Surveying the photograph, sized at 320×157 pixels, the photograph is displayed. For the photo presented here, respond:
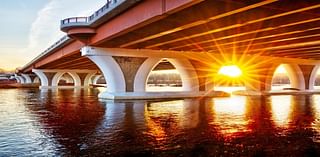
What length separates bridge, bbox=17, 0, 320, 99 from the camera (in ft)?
53.9

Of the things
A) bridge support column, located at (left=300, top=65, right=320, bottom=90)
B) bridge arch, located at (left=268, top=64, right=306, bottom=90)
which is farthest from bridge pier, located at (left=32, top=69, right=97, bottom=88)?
bridge support column, located at (left=300, top=65, right=320, bottom=90)

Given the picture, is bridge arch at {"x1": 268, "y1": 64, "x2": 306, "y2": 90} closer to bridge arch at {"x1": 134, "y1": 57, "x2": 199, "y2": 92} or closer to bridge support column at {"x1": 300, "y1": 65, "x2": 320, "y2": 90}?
bridge support column at {"x1": 300, "y1": 65, "x2": 320, "y2": 90}

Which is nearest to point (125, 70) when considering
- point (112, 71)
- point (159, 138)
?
point (112, 71)

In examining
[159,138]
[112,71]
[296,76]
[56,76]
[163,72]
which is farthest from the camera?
[163,72]

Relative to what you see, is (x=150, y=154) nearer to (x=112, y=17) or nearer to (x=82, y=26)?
(x=112, y=17)

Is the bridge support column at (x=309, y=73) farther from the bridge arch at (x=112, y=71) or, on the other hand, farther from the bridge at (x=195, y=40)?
the bridge arch at (x=112, y=71)

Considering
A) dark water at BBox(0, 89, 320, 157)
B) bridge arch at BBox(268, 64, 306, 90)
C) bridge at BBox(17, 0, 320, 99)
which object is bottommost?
dark water at BBox(0, 89, 320, 157)

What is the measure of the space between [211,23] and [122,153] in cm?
1266

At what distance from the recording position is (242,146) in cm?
982

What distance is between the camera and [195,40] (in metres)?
A: 27.3

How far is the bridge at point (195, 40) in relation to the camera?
1641 centimetres

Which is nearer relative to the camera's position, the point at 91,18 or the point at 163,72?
the point at 91,18

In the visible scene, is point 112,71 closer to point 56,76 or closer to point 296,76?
point 296,76

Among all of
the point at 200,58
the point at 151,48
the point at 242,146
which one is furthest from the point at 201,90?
the point at 242,146
